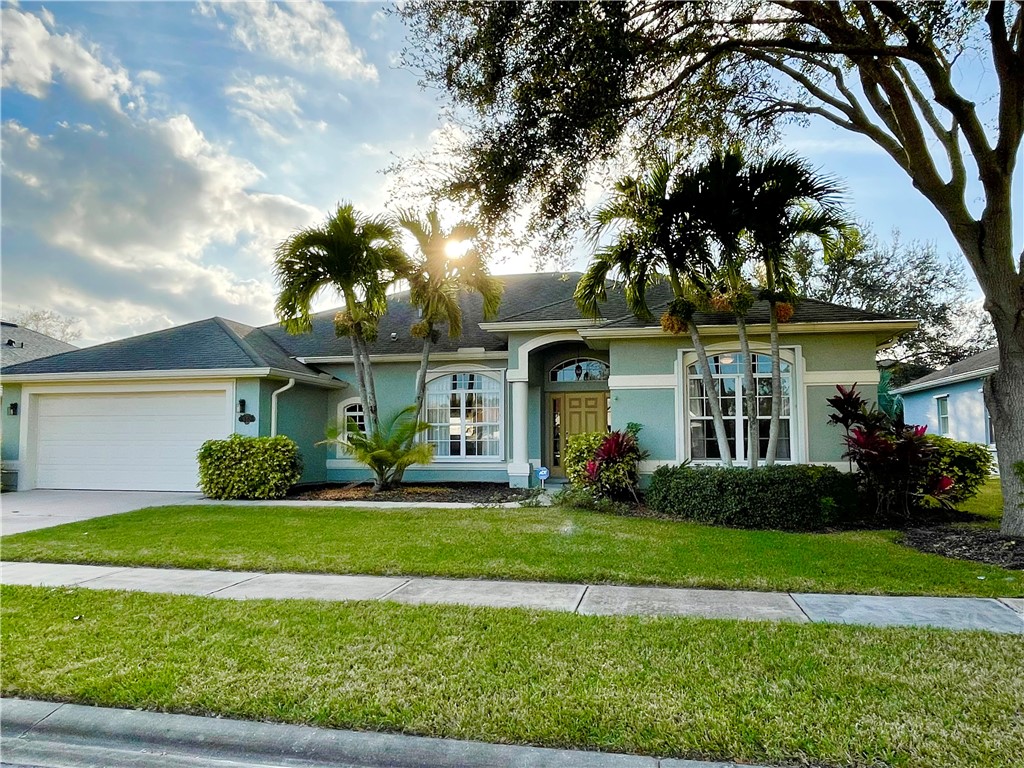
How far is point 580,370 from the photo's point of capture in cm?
1480

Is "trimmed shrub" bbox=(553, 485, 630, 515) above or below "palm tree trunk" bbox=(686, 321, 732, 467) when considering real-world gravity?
below

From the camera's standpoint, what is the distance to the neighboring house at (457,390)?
37.3ft

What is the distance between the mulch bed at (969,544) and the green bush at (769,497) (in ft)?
3.34

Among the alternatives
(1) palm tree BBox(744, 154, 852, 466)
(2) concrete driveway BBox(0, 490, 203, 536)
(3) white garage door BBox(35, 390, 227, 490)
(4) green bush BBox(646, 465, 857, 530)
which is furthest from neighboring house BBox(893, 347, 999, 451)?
(2) concrete driveway BBox(0, 490, 203, 536)

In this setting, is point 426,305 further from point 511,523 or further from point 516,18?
point 516,18

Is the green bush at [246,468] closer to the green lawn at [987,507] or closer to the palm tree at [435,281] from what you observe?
the palm tree at [435,281]

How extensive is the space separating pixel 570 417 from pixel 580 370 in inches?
46.5

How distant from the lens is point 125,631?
447 centimetres

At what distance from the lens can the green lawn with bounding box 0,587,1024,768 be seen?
2.93m

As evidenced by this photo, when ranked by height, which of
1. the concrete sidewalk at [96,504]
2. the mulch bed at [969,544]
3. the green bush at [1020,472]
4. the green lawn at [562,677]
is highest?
the green bush at [1020,472]

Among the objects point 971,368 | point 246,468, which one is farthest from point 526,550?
point 971,368

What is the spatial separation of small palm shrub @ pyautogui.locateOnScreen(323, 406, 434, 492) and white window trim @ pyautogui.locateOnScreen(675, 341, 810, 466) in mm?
5129

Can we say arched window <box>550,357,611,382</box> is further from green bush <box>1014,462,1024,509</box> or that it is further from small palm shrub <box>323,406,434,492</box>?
green bush <box>1014,462,1024,509</box>

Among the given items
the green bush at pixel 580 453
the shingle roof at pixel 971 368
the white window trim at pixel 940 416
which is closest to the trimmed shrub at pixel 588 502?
the green bush at pixel 580 453
